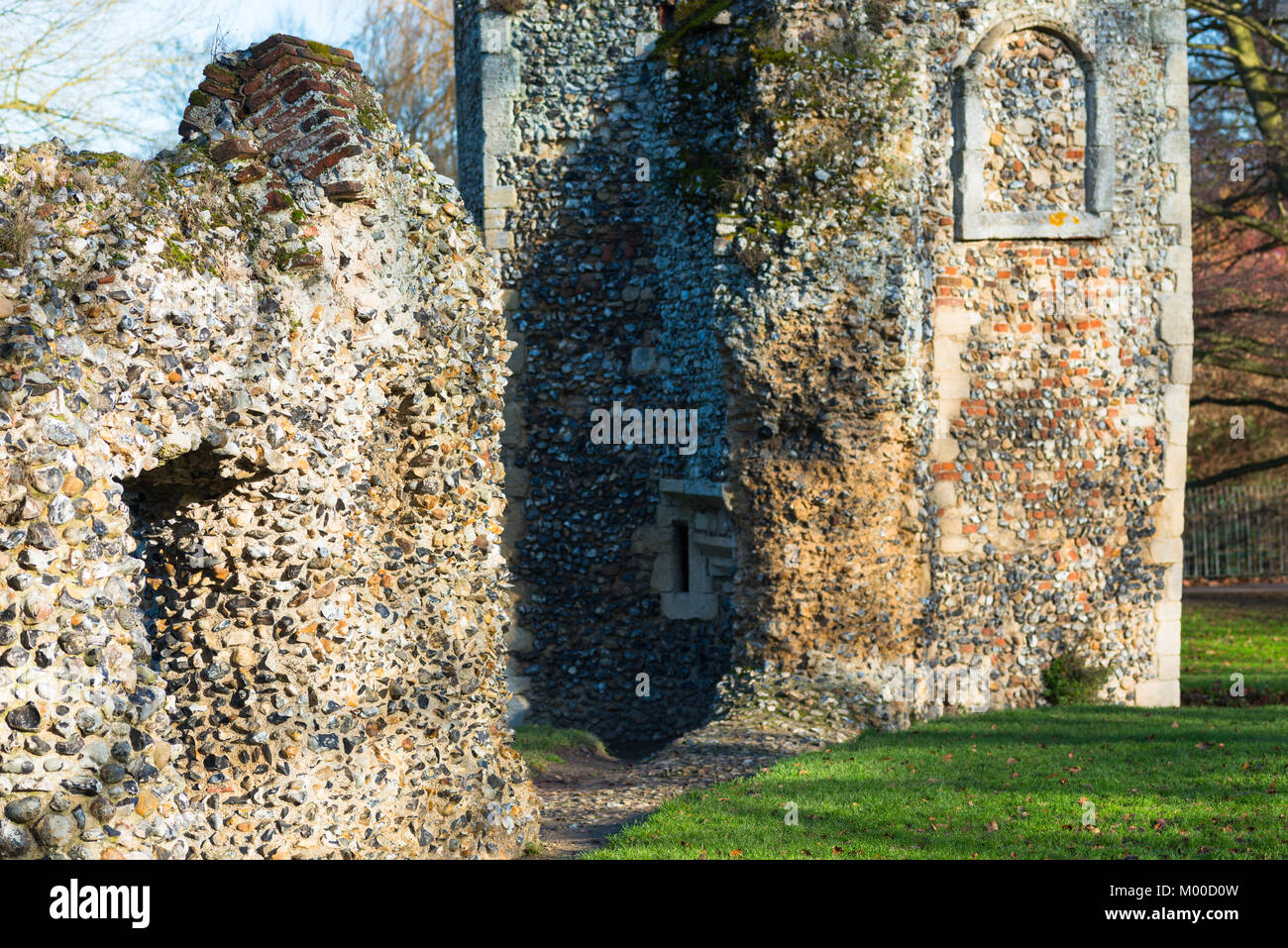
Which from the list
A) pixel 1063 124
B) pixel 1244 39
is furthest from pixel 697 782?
pixel 1244 39

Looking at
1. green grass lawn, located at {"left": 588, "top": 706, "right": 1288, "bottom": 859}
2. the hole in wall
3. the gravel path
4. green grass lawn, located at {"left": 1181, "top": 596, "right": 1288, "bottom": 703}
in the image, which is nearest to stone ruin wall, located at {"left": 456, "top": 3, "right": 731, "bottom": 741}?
the gravel path

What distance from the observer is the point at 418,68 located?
24031 millimetres

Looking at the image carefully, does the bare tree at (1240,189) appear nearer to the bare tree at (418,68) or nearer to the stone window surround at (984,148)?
the stone window surround at (984,148)

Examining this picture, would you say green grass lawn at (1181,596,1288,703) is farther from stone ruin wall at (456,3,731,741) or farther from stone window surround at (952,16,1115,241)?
stone ruin wall at (456,3,731,741)

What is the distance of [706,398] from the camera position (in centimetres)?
1129

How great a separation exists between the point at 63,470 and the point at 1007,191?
9472 millimetres

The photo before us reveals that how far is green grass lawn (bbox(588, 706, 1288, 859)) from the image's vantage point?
6598 millimetres

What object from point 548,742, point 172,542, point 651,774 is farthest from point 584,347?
point 172,542

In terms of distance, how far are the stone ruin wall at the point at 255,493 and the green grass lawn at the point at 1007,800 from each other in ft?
4.43

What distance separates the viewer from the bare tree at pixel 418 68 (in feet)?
77.6

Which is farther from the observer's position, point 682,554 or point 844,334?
point 682,554

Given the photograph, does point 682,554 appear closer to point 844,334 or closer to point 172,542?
point 844,334

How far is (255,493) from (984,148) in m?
8.32

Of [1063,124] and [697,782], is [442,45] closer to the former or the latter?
[1063,124]
